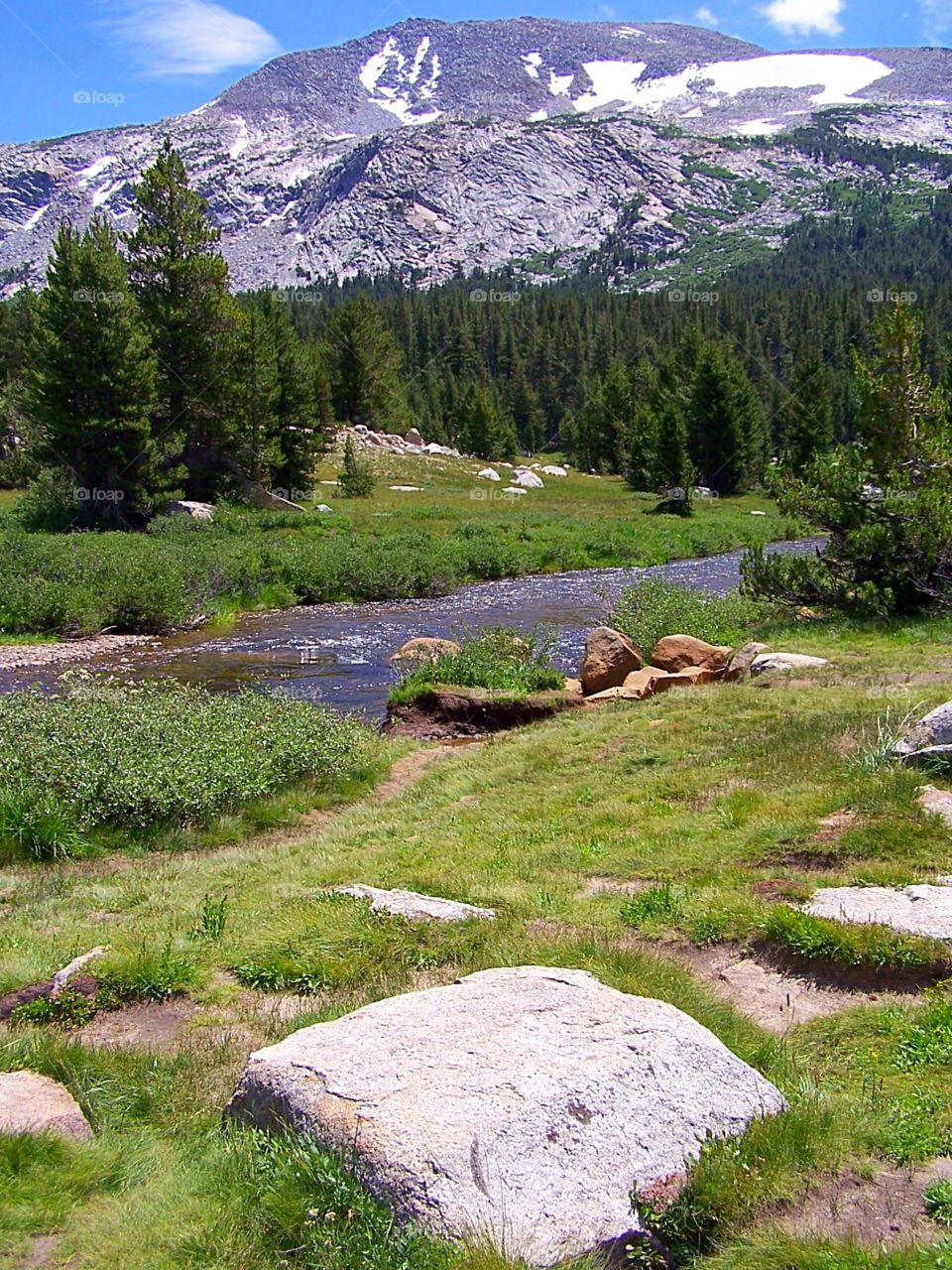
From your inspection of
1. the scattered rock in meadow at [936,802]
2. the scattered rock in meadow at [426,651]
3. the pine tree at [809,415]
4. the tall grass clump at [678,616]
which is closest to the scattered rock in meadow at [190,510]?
the scattered rock in meadow at [426,651]

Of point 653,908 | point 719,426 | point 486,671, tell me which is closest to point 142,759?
point 653,908

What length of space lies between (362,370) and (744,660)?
75090 mm

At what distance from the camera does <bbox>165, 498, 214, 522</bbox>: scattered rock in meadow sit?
43062 millimetres

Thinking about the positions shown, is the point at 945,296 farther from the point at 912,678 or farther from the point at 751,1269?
the point at 751,1269

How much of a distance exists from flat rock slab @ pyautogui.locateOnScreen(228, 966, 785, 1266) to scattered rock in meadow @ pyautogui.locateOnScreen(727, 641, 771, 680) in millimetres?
12745

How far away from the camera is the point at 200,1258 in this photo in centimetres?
366

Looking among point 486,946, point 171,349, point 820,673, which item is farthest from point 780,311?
point 486,946

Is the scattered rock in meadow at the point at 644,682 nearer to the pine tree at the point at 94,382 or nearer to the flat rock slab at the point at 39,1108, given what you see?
the flat rock slab at the point at 39,1108

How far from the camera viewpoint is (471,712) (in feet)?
58.2


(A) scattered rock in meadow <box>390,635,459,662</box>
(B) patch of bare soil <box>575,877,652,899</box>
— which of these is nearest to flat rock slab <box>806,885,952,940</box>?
(B) patch of bare soil <box>575,877,652,899</box>

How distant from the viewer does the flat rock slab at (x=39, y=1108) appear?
4422 millimetres

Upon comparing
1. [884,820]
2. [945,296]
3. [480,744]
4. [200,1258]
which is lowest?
[480,744]

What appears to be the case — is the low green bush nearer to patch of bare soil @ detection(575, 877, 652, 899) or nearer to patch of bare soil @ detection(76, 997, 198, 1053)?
patch of bare soil @ detection(575, 877, 652, 899)

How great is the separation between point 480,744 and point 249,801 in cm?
443
